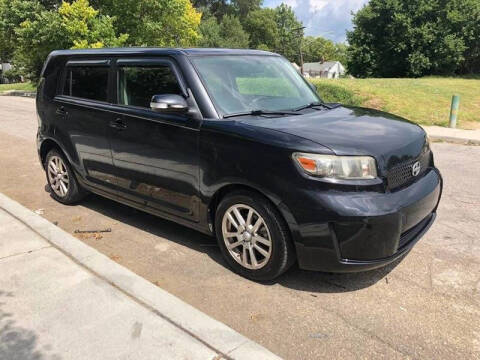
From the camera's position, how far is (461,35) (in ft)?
108

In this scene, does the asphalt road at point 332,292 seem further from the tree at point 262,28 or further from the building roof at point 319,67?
the building roof at point 319,67

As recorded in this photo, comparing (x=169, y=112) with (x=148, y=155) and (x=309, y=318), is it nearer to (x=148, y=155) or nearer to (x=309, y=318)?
(x=148, y=155)

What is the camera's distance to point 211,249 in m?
4.35

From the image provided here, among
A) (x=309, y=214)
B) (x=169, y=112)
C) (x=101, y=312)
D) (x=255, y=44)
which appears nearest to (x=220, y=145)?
(x=169, y=112)

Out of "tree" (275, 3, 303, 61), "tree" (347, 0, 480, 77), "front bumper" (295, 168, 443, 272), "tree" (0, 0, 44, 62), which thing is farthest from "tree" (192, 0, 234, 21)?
"front bumper" (295, 168, 443, 272)

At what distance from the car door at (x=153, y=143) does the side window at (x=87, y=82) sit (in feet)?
0.86

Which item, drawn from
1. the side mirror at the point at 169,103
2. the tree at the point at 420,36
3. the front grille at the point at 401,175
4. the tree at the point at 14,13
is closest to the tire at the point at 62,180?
the side mirror at the point at 169,103

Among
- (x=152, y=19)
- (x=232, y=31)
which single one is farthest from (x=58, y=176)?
(x=232, y=31)

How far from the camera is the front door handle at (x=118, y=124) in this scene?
441 centimetres

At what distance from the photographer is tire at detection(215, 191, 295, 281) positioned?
336cm

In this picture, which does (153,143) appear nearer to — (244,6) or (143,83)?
(143,83)

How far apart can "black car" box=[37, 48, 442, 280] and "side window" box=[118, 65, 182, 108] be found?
0.04 ft

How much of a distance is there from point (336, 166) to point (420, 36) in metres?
34.2

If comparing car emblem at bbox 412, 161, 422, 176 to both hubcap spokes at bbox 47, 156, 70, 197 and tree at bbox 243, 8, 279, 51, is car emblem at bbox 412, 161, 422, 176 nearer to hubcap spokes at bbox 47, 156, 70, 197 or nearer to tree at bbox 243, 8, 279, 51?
hubcap spokes at bbox 47, 156, 70, 197
